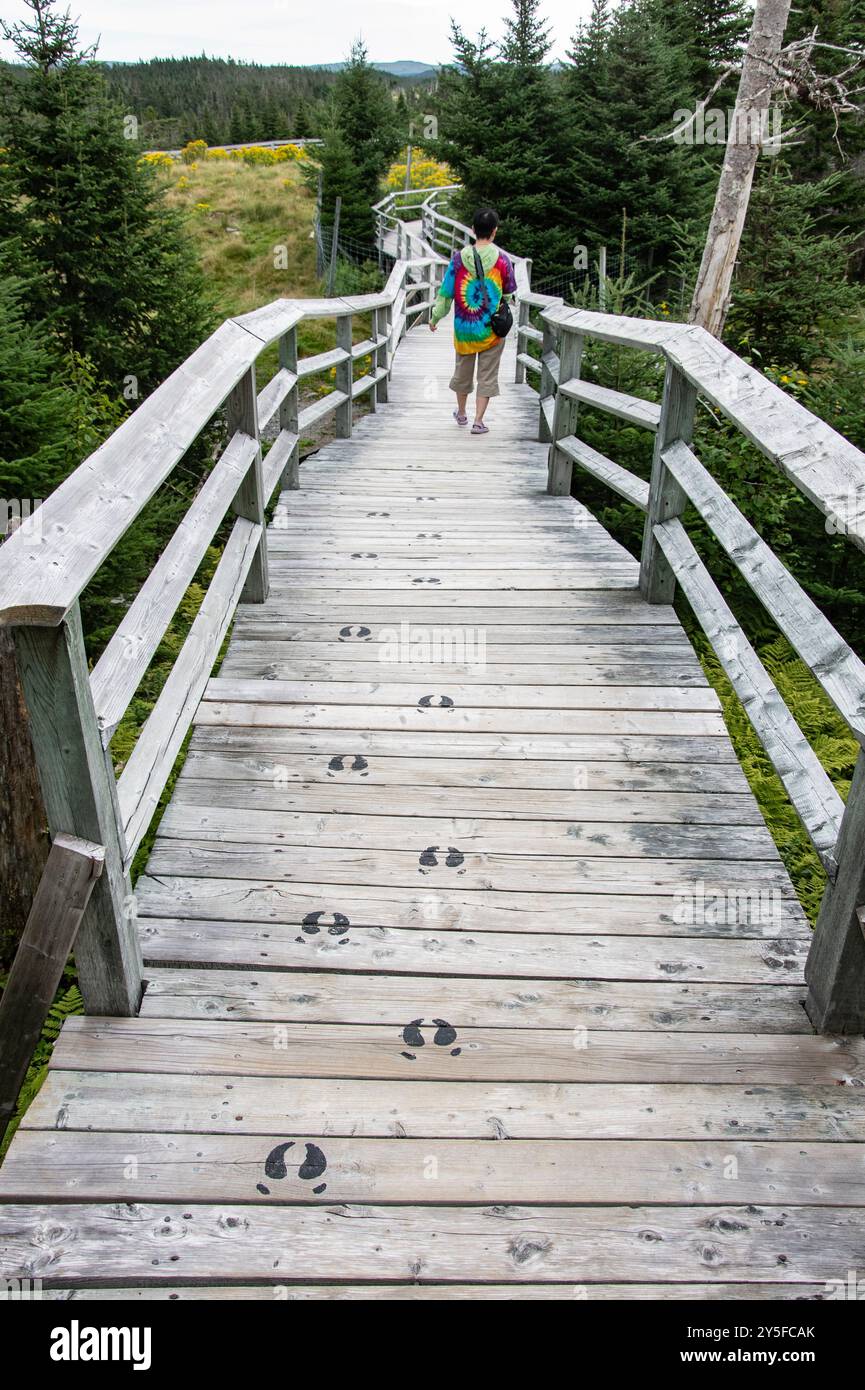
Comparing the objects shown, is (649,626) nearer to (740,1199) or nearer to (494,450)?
(740,1199)

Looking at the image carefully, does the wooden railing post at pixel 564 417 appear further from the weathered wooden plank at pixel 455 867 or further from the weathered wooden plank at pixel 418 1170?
the weathered wooden plank at pixel 418 1170

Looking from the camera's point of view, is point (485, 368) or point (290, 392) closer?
point (290, 392)

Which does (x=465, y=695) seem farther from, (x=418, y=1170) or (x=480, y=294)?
(x=480, y=294)

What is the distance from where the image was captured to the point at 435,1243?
74.7 inches

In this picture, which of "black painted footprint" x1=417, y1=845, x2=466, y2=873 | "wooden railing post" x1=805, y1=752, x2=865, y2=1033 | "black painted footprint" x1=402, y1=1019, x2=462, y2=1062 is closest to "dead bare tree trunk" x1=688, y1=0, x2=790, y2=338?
"black painted footprint" x1=417, y1=845, x2=466, y2=873

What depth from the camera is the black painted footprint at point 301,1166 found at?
2000mm

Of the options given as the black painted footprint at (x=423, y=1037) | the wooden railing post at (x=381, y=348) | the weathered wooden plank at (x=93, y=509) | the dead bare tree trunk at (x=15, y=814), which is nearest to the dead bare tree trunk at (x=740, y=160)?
the wooden railing post at (x=381, y=348)

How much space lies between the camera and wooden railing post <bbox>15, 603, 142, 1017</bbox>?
6.34 feet

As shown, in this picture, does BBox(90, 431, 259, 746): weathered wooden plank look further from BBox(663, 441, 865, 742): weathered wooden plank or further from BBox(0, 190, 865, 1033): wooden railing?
BBox(663, 441, 865, 742): weathered wooden plank

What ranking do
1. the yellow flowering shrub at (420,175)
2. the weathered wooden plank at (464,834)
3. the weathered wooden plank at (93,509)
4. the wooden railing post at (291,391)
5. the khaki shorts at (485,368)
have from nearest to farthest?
the weathered wooden plank at (93,509), the weathered wooden plank at (464,834), the wooden railing post at (291,391), the khaki shorts at (485,368), the yellow flowering shrub at (420,175)

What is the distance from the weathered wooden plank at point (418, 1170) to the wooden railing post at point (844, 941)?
34cm

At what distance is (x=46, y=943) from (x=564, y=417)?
5.37 meters

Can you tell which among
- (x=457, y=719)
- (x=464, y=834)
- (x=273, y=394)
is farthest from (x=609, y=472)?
(x=464, y=834)

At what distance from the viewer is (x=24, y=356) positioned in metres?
6.24
